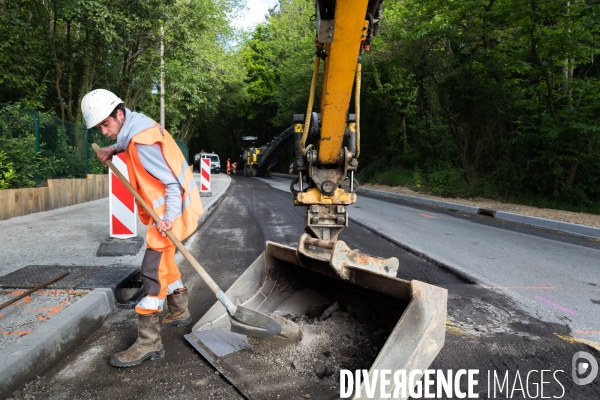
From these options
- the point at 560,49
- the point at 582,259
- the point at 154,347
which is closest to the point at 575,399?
the point at 154,347

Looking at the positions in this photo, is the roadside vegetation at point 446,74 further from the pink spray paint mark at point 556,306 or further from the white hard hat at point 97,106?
the pink spray paint mark at point 556,306

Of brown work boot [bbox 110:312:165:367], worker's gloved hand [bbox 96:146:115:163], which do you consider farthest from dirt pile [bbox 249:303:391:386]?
worker's gloved hand [bbox 96:146:115:163]

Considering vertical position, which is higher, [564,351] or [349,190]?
[349,190]

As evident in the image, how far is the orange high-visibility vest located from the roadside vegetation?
6.97 metres

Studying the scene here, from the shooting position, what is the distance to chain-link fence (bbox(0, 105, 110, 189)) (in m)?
8.41

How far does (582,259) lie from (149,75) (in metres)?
14.8

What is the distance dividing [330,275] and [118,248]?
10.6ft

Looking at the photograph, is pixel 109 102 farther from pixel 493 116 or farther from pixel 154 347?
pixel 493 116

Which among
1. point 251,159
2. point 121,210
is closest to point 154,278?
point 121,210

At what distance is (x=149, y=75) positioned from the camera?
16188 mm

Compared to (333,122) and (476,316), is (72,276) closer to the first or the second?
(333,122)

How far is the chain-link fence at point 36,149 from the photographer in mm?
8406

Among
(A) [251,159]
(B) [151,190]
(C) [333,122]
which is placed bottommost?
(A) [251,159]

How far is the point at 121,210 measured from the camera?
18.0 ft
